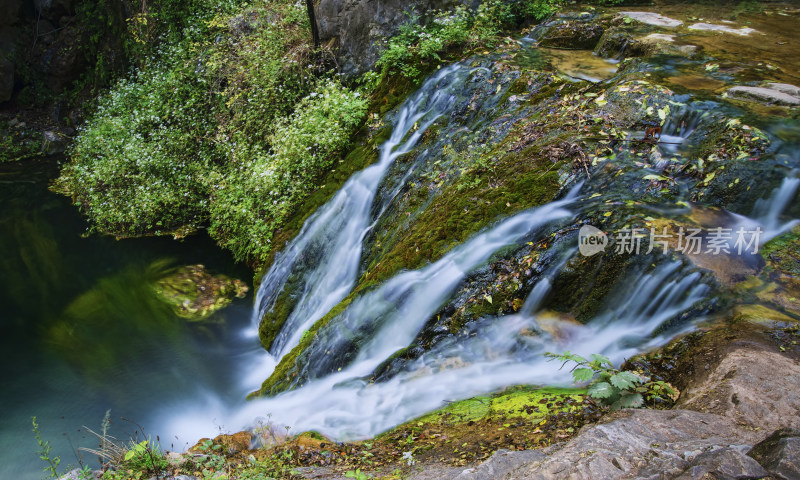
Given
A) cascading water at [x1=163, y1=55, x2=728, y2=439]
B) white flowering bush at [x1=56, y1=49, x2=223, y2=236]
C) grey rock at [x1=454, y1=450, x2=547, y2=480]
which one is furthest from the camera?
white flowering bush at [x1=56, y1=49, x2=223, y2=236]

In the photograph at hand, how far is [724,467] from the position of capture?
6.77ft

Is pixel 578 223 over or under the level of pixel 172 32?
under

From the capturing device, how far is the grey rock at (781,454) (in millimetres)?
1936

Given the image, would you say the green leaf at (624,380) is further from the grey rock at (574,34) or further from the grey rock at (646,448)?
the grey rock at (574,34)

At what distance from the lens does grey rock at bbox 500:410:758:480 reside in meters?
2.29

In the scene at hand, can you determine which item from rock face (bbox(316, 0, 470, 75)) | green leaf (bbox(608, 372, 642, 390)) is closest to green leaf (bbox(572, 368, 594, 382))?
green leaf (bbox(608, 372, 642, 390))

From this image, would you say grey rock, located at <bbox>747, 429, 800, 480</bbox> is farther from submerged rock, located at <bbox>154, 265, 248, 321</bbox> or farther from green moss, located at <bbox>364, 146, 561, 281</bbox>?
submerged rock, located at <bbox>154, 265, 248, 321</bbox>

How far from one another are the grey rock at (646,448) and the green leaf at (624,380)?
190mm

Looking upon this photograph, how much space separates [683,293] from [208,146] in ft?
33.0

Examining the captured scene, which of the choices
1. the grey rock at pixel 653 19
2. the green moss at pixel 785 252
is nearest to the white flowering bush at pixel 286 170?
the grey rock at pixel 653 19

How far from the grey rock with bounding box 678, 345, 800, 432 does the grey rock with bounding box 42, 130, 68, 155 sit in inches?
681

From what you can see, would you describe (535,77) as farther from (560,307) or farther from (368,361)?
(368,361)

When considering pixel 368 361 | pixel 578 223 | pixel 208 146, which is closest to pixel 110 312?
pixel 208 146

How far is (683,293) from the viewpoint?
154 inches
